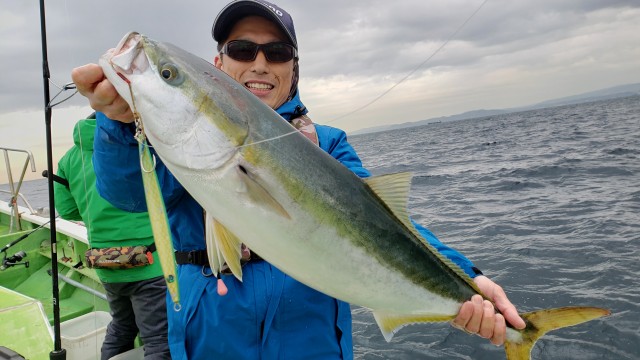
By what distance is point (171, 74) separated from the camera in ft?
6.75

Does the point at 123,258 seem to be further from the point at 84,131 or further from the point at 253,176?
the point at 253,176

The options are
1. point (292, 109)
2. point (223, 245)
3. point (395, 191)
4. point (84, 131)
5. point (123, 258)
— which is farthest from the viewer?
point (123, 258)

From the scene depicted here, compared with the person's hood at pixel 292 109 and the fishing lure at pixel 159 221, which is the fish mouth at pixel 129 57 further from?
the person's hood at pixel 292 109

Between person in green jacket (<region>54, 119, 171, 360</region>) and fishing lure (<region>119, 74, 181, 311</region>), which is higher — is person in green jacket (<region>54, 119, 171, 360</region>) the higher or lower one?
the lower one

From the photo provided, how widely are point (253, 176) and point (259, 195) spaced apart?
97mm

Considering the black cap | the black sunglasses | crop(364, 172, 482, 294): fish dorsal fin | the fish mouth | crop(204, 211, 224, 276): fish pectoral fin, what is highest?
the black cap

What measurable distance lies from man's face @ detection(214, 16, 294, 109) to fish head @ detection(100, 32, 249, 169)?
99 cm

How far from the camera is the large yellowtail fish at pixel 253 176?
79.9 inches

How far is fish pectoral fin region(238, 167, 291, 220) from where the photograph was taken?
2033mm

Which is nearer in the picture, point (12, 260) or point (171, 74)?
point (171, 74)

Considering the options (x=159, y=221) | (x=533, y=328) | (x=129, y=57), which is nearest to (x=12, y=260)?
(x=159, y=221)

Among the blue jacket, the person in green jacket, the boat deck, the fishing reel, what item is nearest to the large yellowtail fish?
the blue jacket

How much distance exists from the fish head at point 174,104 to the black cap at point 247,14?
1.03m

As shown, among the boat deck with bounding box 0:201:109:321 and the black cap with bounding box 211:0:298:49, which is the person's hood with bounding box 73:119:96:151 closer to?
the black cap with bounding box 211:0:298:49
